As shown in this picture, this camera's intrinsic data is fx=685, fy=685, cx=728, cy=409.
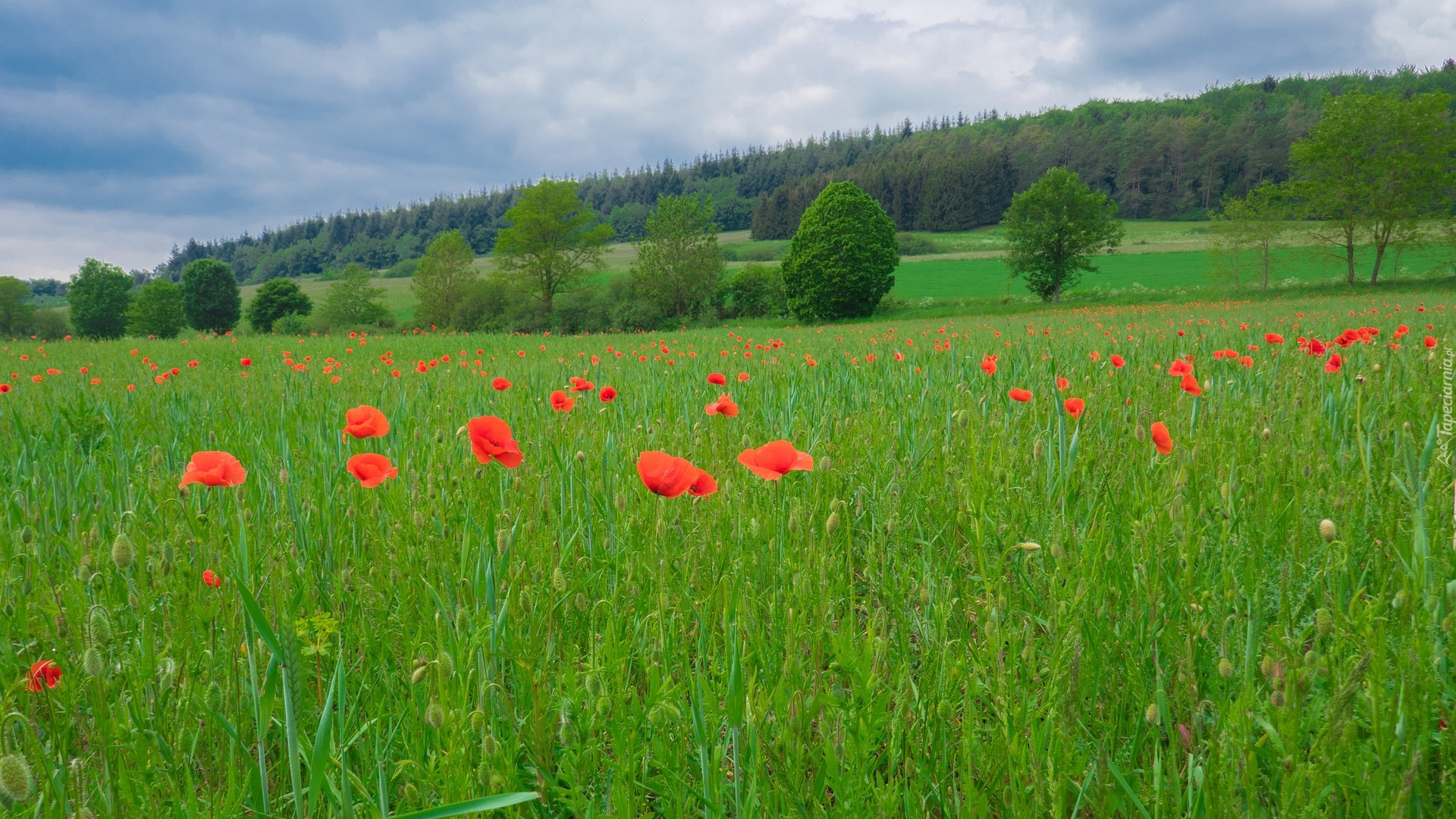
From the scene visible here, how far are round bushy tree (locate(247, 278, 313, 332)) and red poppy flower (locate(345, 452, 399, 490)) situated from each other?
70.6 m

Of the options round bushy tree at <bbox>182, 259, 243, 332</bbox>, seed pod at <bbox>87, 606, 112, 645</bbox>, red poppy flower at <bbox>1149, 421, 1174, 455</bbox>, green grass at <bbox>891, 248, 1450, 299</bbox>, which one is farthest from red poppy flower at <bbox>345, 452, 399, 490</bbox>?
round bushy tree at <bbox>182, 259, 243, 332</bbox>

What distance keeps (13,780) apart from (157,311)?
233 ft

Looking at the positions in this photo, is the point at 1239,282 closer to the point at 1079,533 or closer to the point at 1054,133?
the point at 1079,533

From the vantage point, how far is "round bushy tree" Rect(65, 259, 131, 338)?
56.5m

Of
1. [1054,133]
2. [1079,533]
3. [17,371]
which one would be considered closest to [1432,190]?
[1079,533]

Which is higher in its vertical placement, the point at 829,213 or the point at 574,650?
the point at 829,213

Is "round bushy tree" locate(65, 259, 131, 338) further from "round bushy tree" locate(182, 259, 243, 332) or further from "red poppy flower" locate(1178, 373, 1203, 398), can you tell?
"red poppy flower" locate(1178, 373, 1203, 398)

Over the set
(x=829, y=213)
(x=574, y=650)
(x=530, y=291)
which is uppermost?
(x=829, y=213)

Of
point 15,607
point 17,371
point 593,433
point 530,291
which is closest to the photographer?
point 15,607

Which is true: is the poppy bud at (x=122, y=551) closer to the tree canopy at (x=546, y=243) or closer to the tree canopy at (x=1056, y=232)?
the tree canopy at (x=546, y=243)

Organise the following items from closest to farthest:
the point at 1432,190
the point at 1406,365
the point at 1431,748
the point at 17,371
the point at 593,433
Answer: the point at 1431,748 < the point at 593,433 < the point at 1406,365 < the point at 17,371 < the point at 1432,190

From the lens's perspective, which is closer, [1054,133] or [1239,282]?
[1239,282]

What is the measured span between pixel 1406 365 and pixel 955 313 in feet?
118

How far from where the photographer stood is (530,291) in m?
47.0
